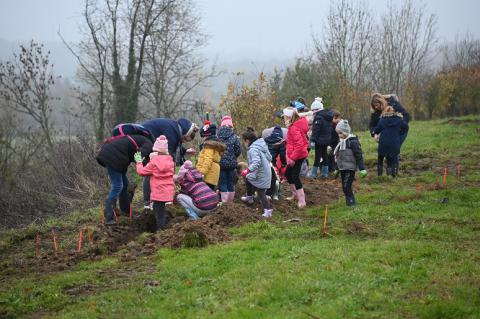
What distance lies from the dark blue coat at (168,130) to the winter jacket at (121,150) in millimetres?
672

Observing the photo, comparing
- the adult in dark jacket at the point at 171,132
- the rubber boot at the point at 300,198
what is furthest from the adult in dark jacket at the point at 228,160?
the rubber boot at the point at 300,198

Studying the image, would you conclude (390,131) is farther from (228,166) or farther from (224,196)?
(224,196)

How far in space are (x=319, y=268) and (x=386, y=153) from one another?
20.7ft

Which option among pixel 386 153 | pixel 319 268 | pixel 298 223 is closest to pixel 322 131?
pixel 386 153

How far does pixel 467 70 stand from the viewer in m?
33.4

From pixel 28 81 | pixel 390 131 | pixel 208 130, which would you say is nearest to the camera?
pixel 208 130

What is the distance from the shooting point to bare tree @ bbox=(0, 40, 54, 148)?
25.3 meters

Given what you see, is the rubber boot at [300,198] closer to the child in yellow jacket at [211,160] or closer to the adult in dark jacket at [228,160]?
the adult in dark jacket at [228,160]

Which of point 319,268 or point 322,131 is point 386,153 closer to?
point 322,131

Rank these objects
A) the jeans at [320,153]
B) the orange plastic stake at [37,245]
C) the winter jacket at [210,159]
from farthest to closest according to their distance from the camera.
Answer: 1. the jeans at [320,153]
2. the winter jacket at [210,159]
3. the orange plastic stake at [37,245]

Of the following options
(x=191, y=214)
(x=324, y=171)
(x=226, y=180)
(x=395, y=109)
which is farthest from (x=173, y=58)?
(x=191, y=214)

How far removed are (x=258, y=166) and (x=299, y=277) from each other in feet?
11.4

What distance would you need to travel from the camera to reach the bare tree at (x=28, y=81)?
25297 millimetres

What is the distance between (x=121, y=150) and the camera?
9492 millimetres
